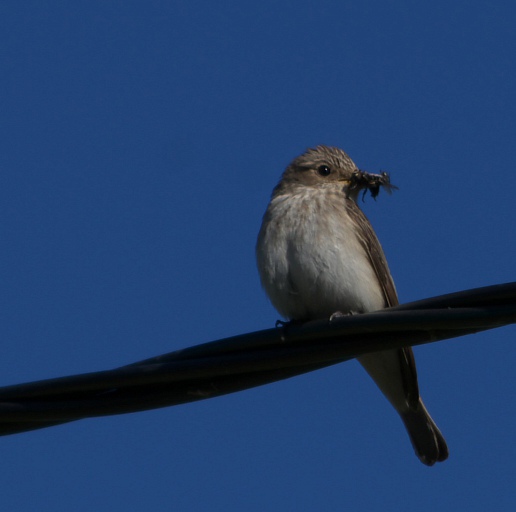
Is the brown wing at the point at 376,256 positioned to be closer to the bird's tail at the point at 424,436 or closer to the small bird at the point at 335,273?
the small bird at the point at 335,273

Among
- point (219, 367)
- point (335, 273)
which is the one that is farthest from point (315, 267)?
point (219, 367)

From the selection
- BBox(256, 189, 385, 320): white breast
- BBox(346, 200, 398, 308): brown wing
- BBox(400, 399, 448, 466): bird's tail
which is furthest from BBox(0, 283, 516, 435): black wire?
BBox(400, 399, 448, 466): bird's tail

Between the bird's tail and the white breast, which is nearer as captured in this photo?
the white breast

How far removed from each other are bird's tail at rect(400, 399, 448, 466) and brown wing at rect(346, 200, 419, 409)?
0.13m

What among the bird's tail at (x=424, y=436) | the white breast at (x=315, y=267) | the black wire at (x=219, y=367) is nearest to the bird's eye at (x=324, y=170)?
the white breast at (x=315, y=267)

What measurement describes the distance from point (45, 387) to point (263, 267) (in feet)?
11.1

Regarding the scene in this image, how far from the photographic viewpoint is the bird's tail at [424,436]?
891 cm

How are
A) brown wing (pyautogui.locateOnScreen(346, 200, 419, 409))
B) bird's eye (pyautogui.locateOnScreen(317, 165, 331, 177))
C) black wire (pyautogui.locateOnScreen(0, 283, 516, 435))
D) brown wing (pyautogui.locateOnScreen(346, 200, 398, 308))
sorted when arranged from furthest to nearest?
bird's eye (pyautogui.locateOnScreen(317, 165, 331, 177)) → brown wing (pyautogui.locateOnScreen(346, 200, 398, 308)) → brown wing (pyautogui.locateOnScreen(346, 200, 419, 409)) → black wire (pyautogui.locateOnScreen(0, 283, 516, 435))

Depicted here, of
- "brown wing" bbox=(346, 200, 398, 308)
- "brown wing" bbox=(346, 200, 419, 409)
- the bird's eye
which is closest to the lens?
"brown wing" bbox=(346, 200, 419, 409)

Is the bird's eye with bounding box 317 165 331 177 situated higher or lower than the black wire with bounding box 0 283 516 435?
higher

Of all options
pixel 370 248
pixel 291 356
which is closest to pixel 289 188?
pixel 370 248

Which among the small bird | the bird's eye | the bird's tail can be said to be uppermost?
the bird's eye

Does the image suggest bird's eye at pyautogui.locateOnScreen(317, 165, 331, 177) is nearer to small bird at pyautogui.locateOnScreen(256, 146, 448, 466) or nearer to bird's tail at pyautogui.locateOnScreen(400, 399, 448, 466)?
small bird at pyautogui.locateOnScreen(256, 146, 448, 466)

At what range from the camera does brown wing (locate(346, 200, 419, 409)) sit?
27.3ft
